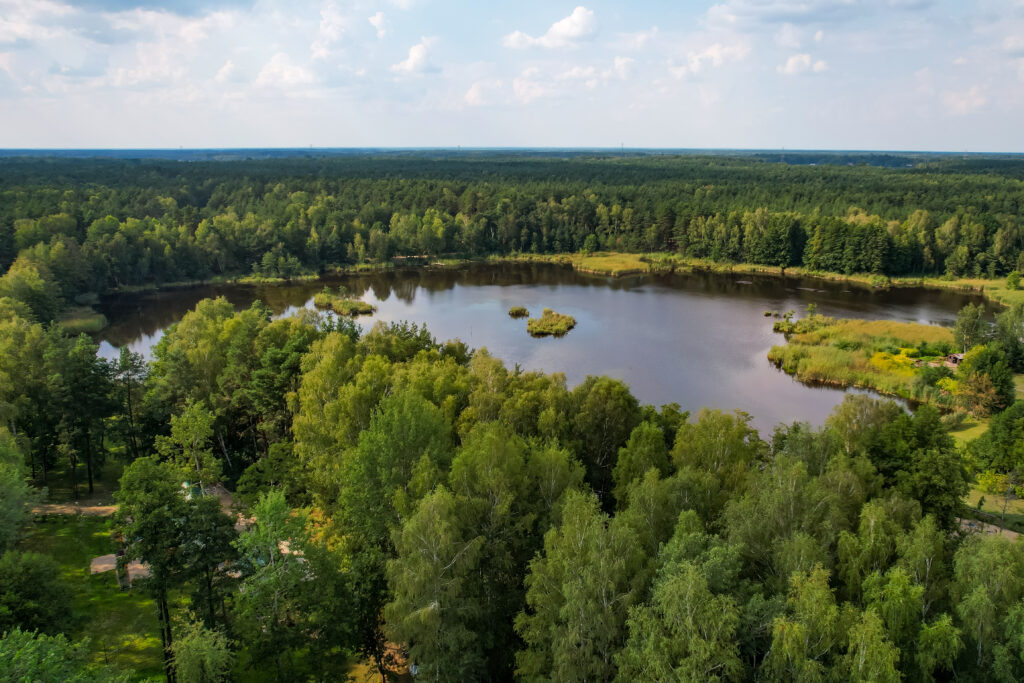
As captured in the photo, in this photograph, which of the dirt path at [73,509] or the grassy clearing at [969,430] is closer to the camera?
the dirt path at [73,509]

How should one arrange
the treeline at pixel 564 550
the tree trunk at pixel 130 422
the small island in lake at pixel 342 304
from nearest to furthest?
the treeline at pixel 564 550 < the tree trunk at pixel 130 422 < the small island in lake at pixel 342 304

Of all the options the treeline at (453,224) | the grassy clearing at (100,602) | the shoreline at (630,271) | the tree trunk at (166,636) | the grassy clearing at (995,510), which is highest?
the treeline at (453,224)

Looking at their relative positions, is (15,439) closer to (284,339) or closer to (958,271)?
(284,339)

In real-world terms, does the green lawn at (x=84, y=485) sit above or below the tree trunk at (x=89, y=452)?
below

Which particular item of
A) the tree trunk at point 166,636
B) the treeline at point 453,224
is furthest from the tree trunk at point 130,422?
the treeline at point 453,224

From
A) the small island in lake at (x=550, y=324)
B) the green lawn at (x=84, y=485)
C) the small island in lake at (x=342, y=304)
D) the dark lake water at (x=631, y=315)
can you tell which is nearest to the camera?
the green lawn at (x=84, y=485)

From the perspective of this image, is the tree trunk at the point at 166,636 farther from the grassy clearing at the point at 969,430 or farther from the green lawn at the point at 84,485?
the grassy clearing at the point at 969,430

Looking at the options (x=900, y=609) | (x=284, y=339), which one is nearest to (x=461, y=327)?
(x=284, y=339)
